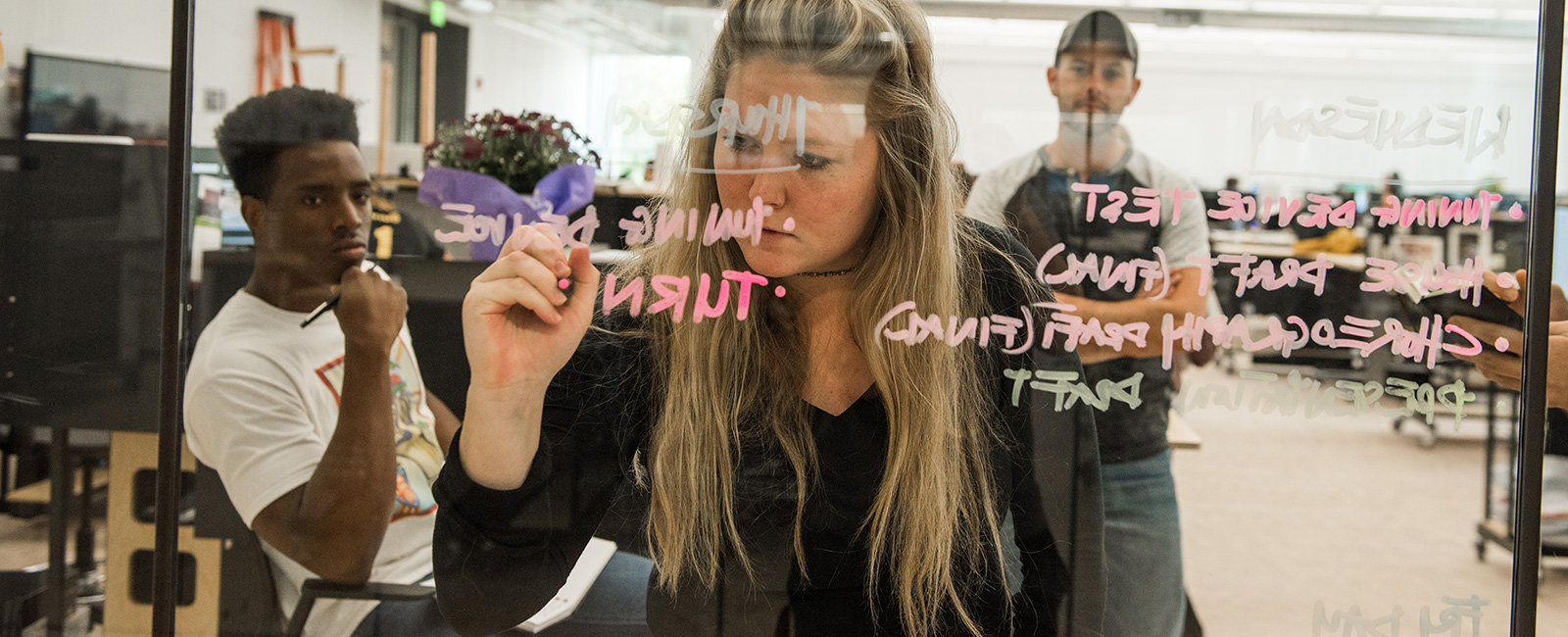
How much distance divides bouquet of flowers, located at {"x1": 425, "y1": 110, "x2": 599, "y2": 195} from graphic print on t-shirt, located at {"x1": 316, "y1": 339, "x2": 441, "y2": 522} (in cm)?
29

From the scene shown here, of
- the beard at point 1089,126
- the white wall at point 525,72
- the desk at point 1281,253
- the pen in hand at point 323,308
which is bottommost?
the pen in hand at point 323,308

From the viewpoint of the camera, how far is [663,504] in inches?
53.8

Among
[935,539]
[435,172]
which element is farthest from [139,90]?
[935,539]

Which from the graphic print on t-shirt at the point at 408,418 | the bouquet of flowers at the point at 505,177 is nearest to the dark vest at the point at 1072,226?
the bouquet of flowers at the point at 505,177

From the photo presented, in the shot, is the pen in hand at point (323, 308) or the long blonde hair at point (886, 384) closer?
the long blonde hair at point (886, 384)

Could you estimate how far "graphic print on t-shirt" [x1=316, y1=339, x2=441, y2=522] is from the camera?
4.57ft

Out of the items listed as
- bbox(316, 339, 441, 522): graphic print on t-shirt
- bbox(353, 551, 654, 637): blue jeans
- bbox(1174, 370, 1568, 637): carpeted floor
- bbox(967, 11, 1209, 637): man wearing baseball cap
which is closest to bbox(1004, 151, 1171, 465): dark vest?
bbox(967, 11, 1209, 637): man wearing baseball cap

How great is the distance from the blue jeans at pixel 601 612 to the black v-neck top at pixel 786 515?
0.03 metres

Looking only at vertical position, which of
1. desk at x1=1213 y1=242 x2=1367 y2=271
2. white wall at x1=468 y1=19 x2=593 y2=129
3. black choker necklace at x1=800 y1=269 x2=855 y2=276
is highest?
white wall at x1=468 y1=19 x2=593 y2=129

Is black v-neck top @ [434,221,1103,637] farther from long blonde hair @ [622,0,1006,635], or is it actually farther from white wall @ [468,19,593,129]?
white wall @ [468,19,593,129]

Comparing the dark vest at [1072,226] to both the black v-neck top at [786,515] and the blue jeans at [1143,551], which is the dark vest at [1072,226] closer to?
the black v-neck top at [786,515]

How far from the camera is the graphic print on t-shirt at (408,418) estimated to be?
1394 mm

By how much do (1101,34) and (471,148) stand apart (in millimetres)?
922

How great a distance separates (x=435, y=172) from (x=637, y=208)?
30 centimetres
